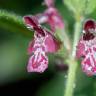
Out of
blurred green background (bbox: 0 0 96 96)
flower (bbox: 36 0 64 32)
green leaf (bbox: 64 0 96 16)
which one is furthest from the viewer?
blurred green background (bbox: 0 0 96 96)

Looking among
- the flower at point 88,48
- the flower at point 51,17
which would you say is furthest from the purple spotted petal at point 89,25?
the flower at point 51,17

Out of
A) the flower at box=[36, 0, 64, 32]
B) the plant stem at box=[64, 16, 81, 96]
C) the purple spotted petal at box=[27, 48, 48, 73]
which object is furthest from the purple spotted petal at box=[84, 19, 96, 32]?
the flower at box=[36, 0, 64, 32]

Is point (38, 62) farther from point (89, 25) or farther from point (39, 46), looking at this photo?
point (89, 25)

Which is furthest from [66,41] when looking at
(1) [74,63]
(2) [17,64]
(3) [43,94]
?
(2) [17,64]

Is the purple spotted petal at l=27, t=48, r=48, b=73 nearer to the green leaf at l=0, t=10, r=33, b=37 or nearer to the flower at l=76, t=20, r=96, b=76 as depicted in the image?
the flower at l=76, t=20, r=96, b=76

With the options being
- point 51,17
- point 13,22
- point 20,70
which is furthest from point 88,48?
point 20,70
